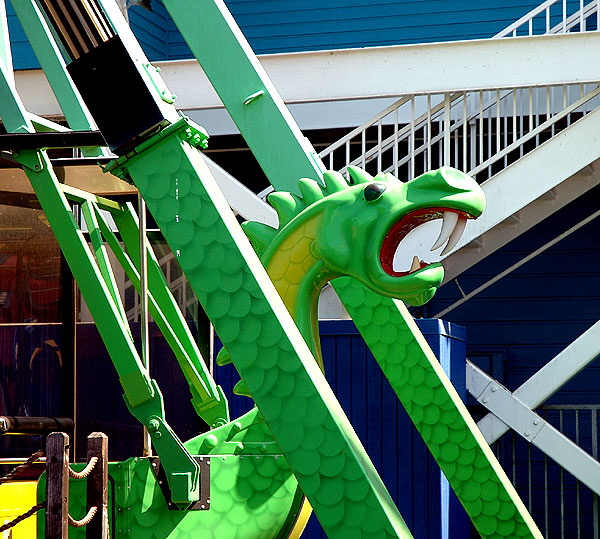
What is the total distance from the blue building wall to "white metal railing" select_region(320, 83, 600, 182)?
48.4 inches

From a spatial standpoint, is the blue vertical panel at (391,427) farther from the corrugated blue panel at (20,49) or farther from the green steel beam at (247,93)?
the corrugated blue panel at (20,49)

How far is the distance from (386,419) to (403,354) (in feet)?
10.2

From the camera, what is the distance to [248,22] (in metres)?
12.2

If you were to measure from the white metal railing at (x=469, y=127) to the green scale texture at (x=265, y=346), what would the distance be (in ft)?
14.8

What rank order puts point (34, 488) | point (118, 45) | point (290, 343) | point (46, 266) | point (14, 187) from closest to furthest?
point (290, 343)
point (118, 45)
point (34, 488)
point (14, 187)
point (46, 266)

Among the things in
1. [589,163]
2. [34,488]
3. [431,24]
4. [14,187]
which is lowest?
[34,488]

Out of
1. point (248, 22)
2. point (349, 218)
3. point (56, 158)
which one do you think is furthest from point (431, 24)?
point (349, 218)

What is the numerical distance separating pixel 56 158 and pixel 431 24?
7436 mm

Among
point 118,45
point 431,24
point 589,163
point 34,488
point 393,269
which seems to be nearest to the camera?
point 118,45

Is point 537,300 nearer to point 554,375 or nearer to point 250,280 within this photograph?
point 554,375

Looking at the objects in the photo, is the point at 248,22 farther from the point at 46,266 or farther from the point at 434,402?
the point at 434,402

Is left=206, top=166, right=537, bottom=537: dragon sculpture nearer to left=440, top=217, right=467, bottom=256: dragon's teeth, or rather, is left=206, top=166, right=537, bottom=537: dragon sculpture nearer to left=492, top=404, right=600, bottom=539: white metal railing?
left=440, top=217, right=467, bottom=256: dragon's teeth

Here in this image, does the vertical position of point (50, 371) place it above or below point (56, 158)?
below

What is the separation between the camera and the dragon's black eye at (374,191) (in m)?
3.95
